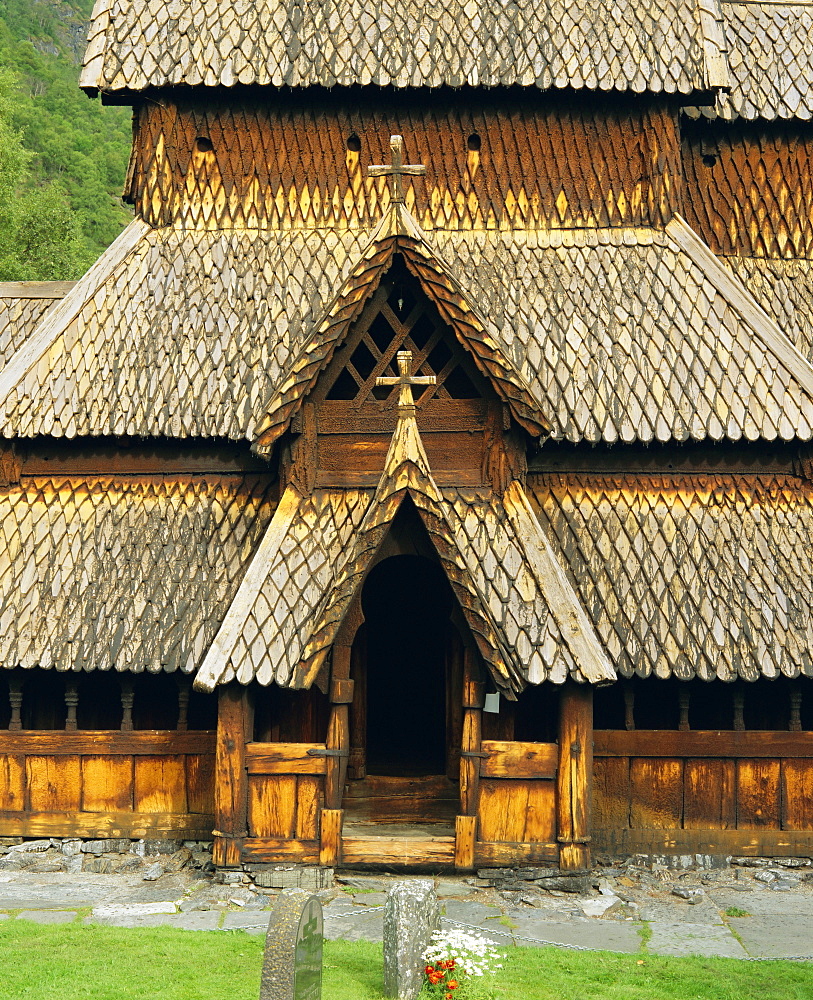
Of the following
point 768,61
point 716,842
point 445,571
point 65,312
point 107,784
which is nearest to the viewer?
point 445,571

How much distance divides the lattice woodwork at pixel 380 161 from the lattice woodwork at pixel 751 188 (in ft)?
3.80

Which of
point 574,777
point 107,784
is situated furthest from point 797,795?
point 107,784

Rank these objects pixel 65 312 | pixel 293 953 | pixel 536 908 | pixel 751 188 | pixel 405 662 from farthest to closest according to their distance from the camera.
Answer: pixel 405 662 → pixel 751 188 → pixel 65 312 → pixel 536 908 → pixel 293 953

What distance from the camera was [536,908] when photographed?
10.2m

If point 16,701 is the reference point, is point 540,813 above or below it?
below

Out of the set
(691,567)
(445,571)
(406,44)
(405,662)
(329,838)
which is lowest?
(329,838)

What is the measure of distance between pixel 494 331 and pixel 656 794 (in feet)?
14.4

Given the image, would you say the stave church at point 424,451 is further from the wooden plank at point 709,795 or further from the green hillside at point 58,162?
the green hillside at point 58,162

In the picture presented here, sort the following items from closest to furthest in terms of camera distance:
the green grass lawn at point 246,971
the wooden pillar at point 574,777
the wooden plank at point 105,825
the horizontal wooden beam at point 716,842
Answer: the green grass lawn at point 246,971 < the wooden pillar at point 574,777 < the horizontal wooden beam at point 716,842 < the wooden plank at point 105,825

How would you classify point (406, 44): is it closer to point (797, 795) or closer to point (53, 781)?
point (53, 781)

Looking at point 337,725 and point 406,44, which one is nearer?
point 337,725

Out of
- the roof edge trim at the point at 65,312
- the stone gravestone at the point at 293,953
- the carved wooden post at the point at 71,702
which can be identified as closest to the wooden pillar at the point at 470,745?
the stone gravestone at the point at 293,953

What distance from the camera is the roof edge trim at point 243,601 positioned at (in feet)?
33.9

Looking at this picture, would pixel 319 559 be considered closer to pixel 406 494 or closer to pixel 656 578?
pixel 406 494
